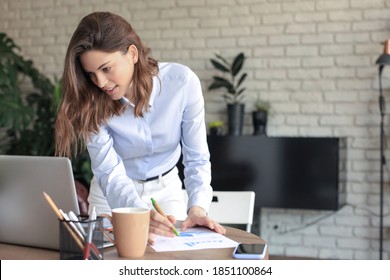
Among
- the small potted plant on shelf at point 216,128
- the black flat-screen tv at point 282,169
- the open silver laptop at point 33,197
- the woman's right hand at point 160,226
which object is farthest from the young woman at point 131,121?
the small potted plant on shelf at point 216,128

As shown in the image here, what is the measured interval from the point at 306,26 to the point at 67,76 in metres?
2.52

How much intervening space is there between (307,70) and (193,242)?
2.67 metres

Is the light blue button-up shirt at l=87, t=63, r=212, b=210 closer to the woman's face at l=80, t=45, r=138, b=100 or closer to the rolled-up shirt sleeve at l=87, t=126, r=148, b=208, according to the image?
the rolled-up shirt sleeve at l=87, t=126, r=148, b=208

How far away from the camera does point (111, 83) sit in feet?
5.06

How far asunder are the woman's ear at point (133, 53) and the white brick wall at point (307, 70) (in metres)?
2.30

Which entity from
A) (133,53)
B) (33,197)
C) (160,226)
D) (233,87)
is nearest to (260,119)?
(233,87)

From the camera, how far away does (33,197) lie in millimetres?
1251

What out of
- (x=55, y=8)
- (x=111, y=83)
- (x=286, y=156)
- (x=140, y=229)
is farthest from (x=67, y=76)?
(x=55, y=8)

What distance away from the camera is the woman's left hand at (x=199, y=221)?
142 cm

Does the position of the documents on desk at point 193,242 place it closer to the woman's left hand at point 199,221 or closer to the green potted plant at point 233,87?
the woman's left hand at point 199,221

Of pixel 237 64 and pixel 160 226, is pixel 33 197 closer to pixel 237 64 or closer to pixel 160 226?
pixel 160 226

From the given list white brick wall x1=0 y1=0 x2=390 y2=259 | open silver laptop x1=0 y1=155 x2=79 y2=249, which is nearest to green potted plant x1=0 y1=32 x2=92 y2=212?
white brick wall x1=0 y1=0 x2=390 y2=259

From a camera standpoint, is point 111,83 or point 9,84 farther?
point 9,84

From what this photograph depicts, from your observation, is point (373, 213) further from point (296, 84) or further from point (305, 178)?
point (296, 84)
